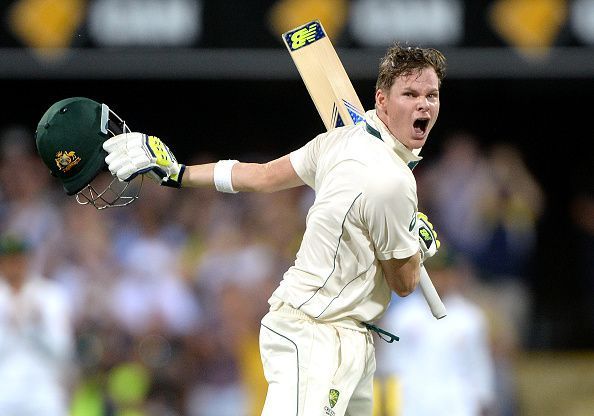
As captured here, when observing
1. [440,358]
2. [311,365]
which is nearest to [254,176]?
[311,365]

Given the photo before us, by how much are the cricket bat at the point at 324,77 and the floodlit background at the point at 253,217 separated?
2.52 meters

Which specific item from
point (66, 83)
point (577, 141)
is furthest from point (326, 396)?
point (577, 141)

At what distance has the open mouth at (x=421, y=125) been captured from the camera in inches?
150

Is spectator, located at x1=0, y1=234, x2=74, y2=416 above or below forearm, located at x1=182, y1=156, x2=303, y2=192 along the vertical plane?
below

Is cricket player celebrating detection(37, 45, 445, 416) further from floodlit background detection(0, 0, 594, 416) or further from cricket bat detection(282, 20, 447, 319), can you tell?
floodlit background detection(0, 0, 594, 416)

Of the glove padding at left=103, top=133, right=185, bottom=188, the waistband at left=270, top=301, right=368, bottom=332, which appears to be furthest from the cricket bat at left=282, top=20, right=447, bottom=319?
the glove padding at left=103, top=133, right=185, bottom=188

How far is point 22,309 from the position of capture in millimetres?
6785

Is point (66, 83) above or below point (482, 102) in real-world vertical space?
above

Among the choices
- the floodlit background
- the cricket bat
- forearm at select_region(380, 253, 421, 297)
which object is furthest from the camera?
the floodlit background

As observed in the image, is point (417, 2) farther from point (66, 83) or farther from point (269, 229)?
point (66, 83)

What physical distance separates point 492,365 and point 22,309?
8.83 ft

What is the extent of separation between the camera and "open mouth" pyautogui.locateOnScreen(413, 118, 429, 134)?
3.81m

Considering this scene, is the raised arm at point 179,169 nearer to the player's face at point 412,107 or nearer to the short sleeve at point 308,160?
the short sleeve at point 308,160

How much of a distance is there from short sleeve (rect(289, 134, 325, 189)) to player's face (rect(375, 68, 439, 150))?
0.24 m
